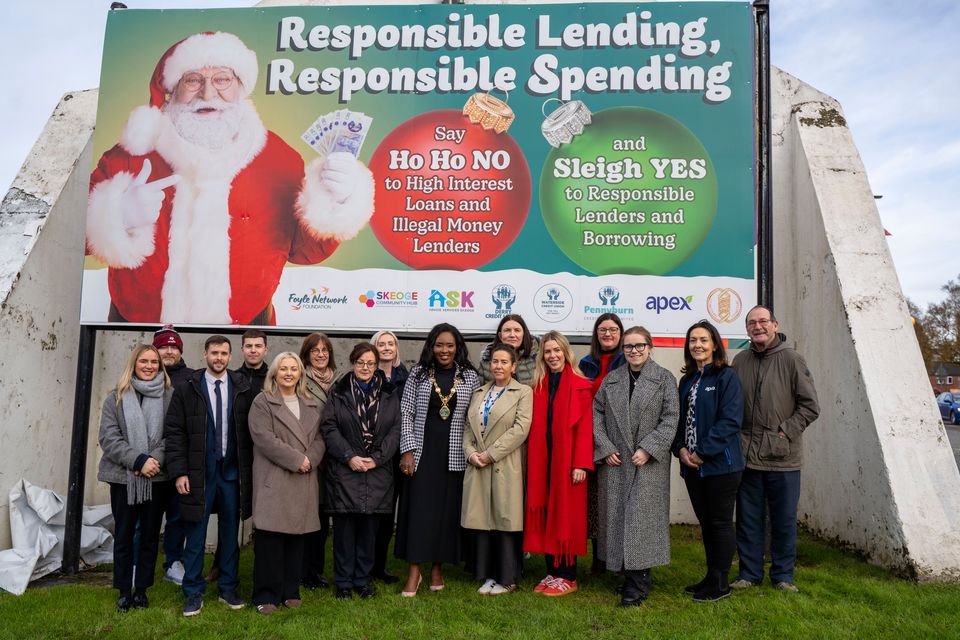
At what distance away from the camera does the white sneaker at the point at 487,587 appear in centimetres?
446

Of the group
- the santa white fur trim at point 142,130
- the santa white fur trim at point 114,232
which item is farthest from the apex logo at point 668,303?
the santa white fur trim at point 142,130

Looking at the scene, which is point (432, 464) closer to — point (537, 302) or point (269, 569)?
point (269, 569)

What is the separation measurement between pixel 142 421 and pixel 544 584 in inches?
108

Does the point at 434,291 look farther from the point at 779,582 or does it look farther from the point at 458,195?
the point at 779,582

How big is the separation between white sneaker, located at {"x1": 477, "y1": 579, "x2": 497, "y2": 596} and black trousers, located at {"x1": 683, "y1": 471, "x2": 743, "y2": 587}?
1.35 m

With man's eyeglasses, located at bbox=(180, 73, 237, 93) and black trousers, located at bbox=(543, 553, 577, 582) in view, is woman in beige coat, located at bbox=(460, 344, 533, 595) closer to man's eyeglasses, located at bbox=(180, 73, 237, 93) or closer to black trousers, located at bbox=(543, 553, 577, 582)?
black trousers, located at bbox=(543, 553, 577, 582)

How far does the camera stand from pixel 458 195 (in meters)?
5.72

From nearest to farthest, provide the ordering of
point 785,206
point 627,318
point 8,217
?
point 627,318 → point 8,217 → point 785,206

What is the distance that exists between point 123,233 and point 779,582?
18.2 feet

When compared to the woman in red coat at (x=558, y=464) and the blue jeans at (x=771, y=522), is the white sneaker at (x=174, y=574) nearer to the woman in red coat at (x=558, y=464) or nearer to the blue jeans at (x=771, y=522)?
the woman in red coat at (x=558, y=464)

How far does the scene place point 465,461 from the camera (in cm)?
458

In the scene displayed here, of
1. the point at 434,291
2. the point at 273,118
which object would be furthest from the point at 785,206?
the point at 273,118

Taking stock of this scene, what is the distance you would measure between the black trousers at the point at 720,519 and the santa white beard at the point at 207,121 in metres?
4.59

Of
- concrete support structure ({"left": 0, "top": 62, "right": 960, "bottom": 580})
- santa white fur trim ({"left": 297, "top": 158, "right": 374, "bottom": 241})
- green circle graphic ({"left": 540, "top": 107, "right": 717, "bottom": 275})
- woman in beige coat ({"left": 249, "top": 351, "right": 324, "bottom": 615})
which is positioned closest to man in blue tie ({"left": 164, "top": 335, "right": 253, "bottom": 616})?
woman in beige coat ({"left": 249, "top": 351, "right": 324, "bottom": 615})
